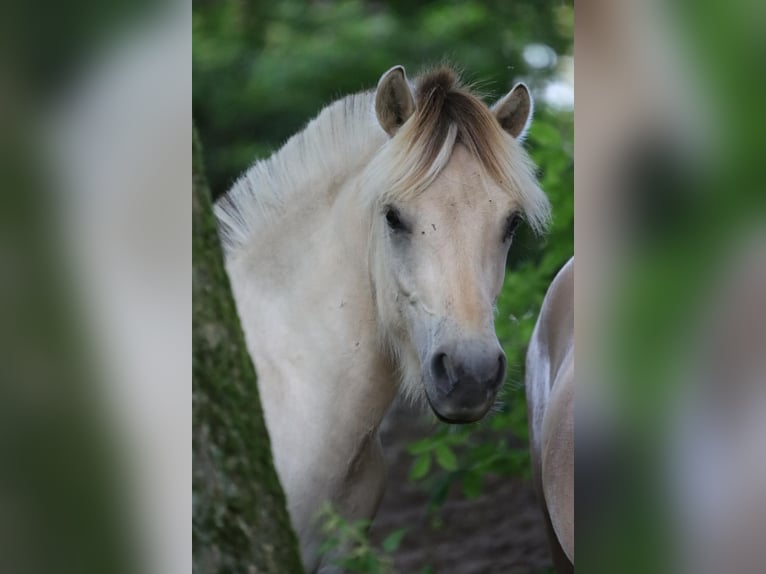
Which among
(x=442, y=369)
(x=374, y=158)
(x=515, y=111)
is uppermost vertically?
(x=515, y=111)

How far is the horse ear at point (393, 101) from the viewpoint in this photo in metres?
1.97

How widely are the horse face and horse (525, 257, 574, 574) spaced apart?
354 mm

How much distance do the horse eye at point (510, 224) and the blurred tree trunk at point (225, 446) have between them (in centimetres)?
72

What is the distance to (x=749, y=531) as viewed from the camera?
130cm

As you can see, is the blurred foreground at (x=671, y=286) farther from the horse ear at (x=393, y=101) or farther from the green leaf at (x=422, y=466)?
the green leaf at (x=422, y=466)

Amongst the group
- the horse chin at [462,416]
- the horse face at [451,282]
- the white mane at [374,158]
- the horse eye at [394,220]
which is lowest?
the horse chin at [462,416]

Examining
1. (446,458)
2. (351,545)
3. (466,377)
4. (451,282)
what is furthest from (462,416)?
(446,458)

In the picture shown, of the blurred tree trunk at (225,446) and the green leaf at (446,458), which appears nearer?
the blurred tree trunk at (225,446)

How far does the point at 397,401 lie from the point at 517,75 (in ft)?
3.19

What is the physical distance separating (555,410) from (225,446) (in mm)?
1026

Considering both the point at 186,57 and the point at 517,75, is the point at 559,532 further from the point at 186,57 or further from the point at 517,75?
the point at 186,57

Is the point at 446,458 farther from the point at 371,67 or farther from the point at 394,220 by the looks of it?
the point at 371,67

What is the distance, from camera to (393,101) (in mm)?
2008

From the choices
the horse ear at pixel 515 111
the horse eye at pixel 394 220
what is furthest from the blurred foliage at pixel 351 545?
the horse ear at pixel 515 111
